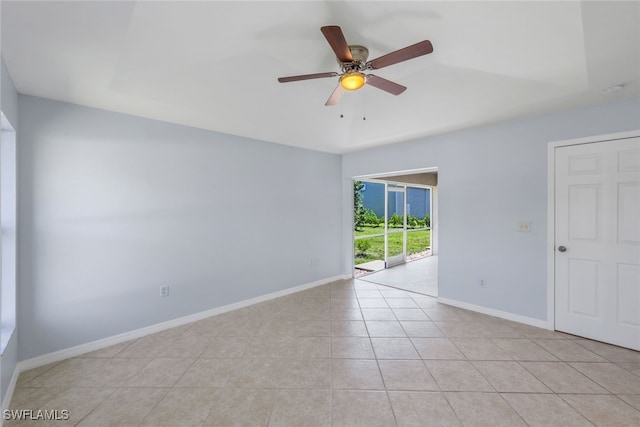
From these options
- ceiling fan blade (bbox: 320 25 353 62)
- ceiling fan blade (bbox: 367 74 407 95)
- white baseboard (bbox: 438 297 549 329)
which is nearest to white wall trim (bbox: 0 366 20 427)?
ceiling fan blade (bbox: 320 25 353 62)

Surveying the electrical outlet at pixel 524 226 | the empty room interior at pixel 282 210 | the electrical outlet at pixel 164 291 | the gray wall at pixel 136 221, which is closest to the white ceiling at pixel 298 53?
the empty room interior at pixel 282 210

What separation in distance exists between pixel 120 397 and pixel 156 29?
2664mm

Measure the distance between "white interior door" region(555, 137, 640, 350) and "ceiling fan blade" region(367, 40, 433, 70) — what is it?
2416 mm

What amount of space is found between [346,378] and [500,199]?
280 centimetres

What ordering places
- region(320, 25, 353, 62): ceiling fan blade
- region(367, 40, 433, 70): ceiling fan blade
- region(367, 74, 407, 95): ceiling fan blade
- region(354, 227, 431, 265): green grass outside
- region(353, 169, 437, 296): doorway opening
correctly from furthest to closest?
region(354, 227, 431, 265): green grass outside → region(353, 169, 437, 296): doorway opening → region(367, 74, 407, 95): ceiling fan blade → region(367, 40, 433, 70): ceiling fan blade → region(320, 25, 353, 62): ceiling fan blade

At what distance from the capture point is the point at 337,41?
1.56 metres

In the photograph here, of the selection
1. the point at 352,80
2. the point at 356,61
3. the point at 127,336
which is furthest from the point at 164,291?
the point at 356,61

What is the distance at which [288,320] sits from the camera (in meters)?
3.28

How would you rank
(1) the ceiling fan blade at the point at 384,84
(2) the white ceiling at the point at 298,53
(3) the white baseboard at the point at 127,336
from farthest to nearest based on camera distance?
(3) the white baseboard at the point at 127,336
(1) the ceiling fan blade at the point at 384,84
(2) the white ceiling at the point at 298,53

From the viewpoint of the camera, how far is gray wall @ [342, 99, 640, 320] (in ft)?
9.59

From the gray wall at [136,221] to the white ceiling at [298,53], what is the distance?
0.34 meters

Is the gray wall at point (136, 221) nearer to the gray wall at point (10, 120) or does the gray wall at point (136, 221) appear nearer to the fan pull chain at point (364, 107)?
the gray wall at point (10, 120)

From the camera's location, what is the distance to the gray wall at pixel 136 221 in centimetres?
238

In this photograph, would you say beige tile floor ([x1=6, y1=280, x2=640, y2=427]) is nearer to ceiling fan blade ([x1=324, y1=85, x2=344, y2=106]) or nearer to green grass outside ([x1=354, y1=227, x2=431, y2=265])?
ceiling fan blade ([x1=324, y1=85, x2=344, y2=106])
